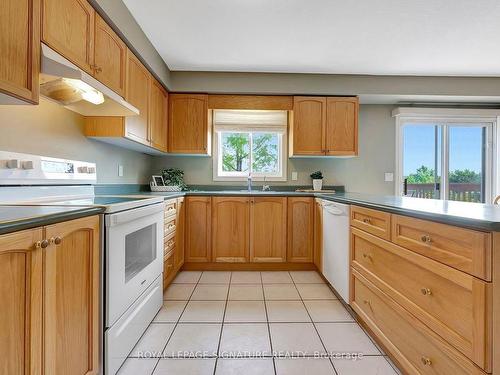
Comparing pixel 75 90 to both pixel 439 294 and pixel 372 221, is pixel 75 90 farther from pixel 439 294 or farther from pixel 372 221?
pixel 439 294

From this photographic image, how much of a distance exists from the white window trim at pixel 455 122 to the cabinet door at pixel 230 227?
2215 mm

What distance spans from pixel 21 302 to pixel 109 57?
1692 millimetres

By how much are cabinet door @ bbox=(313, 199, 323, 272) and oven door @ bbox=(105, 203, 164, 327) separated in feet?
5.25

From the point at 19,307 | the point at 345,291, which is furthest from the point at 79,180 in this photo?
the point at 345,291

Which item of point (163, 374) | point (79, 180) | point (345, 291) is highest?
point (79, 180)

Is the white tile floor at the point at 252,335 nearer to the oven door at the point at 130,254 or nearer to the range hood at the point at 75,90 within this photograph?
the oven door at the point at 130,254

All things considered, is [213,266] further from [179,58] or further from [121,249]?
[179,58]

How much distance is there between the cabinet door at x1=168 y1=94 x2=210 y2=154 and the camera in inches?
128

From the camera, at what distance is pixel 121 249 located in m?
1.40

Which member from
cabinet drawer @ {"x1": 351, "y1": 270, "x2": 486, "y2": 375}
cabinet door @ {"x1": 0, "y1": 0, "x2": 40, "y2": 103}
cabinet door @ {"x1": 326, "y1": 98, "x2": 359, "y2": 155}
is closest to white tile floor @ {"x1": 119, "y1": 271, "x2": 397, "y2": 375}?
cabinet drawer @ {"x1": 351, "y1": 270, "x2": 486, "y2": 375}

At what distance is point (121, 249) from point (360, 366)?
1.44 meters

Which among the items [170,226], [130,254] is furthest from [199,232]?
[130,254]

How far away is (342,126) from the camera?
129 inches

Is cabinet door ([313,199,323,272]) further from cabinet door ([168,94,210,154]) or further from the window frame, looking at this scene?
cabinet door ([168,94,210,154])
